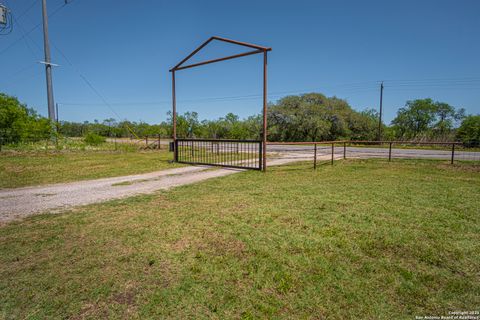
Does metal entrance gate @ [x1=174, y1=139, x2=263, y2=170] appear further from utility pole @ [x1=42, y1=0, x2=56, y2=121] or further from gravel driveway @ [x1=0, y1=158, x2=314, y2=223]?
utility pole @ [x1=42, y1=0, x2=56, y2=121]

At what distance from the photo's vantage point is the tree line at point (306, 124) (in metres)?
17.2

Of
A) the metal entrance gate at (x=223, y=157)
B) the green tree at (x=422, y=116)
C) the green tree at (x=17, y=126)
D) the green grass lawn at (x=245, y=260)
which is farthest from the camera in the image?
the green tree at (x=422, y=116)

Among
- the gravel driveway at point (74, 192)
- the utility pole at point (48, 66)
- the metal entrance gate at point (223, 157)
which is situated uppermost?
the utility pole at point (48, 66)

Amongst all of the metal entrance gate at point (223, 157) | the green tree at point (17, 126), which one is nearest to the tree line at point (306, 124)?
the green tree at point (17, 126)

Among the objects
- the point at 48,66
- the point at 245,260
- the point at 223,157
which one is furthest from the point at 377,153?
the point at 48,66

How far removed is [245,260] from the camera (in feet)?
8.27

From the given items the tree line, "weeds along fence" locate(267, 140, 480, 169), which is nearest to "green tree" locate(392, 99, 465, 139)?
the tree line

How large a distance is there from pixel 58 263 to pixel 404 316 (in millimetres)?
3246

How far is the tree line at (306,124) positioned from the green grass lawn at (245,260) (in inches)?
335

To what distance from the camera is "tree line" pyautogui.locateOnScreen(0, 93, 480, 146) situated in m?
17.2

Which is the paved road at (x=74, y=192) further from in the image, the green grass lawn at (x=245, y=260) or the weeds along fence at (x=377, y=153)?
the weeds along fence at (x=377, y=153)

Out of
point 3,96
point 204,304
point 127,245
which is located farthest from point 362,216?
point 3,96

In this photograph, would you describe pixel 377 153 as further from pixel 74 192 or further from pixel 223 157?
pixel 74 192

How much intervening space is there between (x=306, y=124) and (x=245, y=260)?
118 feet
